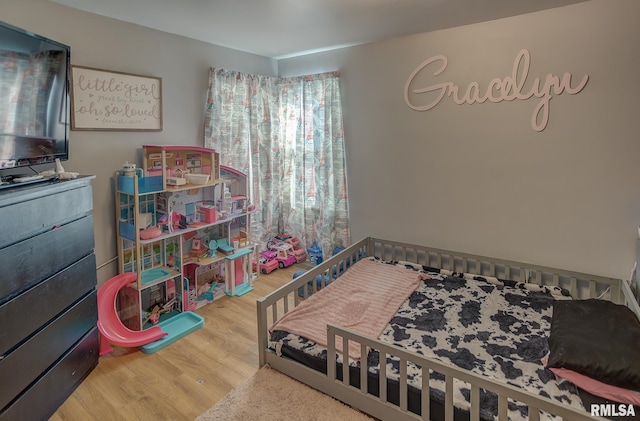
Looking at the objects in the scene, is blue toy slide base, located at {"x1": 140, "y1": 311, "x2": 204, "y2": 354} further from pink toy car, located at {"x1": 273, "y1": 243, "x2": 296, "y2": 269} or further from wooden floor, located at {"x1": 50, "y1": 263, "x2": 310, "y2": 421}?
pink toy car, located at {"x1": 273, "y1": 243, "x2": 296, "y2": 269}

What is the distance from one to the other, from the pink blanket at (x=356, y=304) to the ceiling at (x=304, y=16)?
1.98 metres

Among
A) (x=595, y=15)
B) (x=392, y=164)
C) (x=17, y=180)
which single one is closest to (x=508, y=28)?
(x=595, y=15)

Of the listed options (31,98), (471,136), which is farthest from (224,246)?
(471,136)

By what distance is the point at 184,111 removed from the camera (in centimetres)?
319

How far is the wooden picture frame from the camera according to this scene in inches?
96.9

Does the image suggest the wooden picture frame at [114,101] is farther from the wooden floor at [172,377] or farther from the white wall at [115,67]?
the wooden floor at [172,377]

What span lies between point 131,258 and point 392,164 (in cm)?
240

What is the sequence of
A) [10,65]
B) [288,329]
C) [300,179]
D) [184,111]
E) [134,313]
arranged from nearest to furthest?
[10,65] → [288,329] → [134,313] → [184,111] → [300,179]

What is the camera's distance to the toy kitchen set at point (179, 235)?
2.74m

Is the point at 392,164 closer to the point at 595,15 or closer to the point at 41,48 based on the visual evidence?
the point at 595,15

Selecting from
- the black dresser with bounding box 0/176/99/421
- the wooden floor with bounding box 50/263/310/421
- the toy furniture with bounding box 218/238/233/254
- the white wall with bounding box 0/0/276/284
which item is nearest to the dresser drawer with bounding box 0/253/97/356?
the black dresser with bounding box 0/176/99/421

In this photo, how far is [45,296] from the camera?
1.86m

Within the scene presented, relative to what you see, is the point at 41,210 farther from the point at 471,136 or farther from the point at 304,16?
the point at 471,136

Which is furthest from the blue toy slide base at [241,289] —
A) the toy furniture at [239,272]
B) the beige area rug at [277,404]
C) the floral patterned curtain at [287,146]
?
the beige area rug at [277,404]
